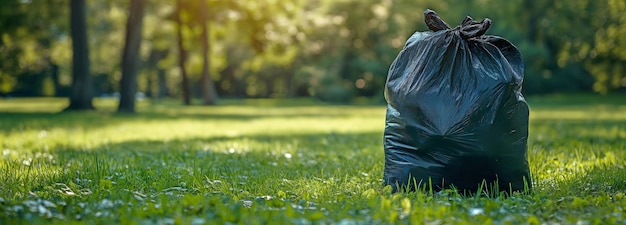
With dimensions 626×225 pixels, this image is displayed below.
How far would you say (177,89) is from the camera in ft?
255

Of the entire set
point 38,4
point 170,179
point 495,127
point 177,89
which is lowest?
point 177,89

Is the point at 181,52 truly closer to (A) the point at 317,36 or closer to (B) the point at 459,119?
(A) the point at 317,36

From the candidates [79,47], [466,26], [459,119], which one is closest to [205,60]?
[79,47]

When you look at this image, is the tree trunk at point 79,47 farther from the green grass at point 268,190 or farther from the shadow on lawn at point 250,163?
the green grass at point 268,190

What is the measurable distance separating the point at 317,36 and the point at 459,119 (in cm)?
4045

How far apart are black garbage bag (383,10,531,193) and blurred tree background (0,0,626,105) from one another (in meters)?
17.8

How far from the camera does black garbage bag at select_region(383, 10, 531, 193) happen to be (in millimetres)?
5098

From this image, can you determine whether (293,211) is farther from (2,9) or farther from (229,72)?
(229,72)

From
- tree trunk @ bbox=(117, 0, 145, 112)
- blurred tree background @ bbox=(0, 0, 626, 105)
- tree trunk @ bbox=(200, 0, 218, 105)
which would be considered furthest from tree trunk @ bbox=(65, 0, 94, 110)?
tree trunk @ bbox=(200, 0, 218, 105)

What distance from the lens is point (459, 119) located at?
5.07 meters

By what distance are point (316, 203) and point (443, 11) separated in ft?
143

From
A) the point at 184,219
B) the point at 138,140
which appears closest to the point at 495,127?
the point at 184,219

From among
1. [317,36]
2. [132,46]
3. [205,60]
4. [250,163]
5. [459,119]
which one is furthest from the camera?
[317,36]

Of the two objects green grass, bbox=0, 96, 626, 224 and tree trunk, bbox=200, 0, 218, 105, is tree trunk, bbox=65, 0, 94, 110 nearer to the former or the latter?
tree trunk, bbox=200, 0, 218, 105
